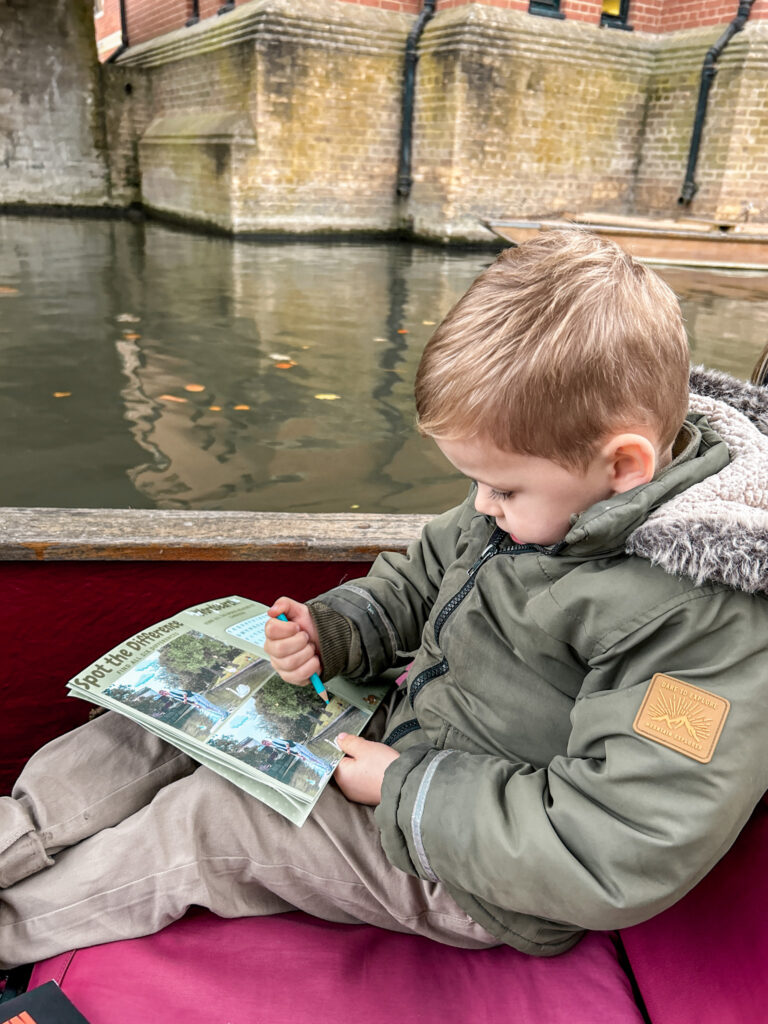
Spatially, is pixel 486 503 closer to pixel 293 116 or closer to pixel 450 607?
pixel 450 607

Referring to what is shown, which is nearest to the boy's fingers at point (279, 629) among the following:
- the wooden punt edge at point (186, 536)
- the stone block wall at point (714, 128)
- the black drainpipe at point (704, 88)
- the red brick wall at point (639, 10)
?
the wooden punt edge at point (186, 536)

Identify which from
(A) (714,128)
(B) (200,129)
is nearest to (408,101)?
(B) (200,129)

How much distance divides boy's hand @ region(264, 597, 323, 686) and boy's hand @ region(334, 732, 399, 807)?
0.13 meters

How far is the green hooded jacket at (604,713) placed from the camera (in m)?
0.70

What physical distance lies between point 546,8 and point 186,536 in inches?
402

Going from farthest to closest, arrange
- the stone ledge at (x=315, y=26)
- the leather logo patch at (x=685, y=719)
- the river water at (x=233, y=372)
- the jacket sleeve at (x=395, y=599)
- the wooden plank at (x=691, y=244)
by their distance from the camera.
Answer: the stone ledge at (x=315, y=26) → the wooden plank at (x=691, y=244) → the river water at (x=233, y=372) → the jacket sleeve at (x=395, y=599) → the leather logo patch at (x=685, y=719)

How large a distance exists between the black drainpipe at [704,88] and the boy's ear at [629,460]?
10.1 meters

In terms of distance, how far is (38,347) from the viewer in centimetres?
489

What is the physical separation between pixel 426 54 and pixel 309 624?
32.5 feet

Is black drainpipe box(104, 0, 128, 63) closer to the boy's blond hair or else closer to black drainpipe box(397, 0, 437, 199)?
black drainpipe box(397, 0, 437, 199)

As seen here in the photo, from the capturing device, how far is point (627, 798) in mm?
711

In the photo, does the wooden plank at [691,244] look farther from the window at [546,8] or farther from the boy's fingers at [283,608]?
the boy's fingers at [283,608]

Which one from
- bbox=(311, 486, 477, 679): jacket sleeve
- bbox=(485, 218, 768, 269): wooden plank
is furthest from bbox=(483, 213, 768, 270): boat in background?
bbox=(311, 486, 477, 679): jacket sleeve

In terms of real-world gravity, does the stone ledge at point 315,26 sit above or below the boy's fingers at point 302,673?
above
